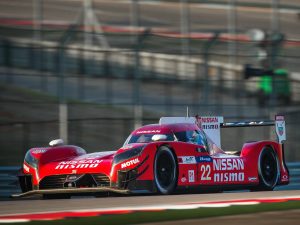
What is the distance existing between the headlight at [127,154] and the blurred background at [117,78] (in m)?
4.88

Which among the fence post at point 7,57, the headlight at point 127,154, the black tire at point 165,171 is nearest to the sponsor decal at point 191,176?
the black tire at point 165,171

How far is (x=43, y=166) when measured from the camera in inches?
480

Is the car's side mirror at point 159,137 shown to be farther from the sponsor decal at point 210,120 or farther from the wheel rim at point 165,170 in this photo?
the sponsor decal at point 210,120

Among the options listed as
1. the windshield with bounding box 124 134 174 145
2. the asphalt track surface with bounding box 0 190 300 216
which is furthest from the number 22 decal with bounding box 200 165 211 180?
the asphalt track surface with bounding box 0 190 300 216

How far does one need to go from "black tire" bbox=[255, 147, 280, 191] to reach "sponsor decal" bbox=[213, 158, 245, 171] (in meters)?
0.46

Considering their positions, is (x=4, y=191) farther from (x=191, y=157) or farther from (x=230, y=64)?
(x=230, y=64)

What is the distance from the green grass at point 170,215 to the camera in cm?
776

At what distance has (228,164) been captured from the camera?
12781mm

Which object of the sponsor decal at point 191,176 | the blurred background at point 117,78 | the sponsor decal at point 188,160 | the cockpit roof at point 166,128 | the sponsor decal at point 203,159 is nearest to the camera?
the sponsor decal at point 188,160

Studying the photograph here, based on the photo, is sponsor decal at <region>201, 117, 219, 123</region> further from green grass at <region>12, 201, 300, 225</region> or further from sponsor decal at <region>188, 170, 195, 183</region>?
green grass at <region>12, 201, 300, 225</region>

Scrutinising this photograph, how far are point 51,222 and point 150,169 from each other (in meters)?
3.76

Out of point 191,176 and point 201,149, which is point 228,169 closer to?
point 201,149

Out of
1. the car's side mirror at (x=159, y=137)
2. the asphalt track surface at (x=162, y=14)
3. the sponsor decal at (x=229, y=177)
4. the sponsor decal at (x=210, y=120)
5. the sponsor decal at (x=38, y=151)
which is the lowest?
the sponsor decal at (x=229, y=177)

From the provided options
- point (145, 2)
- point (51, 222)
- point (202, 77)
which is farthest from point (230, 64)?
point (51, 222)
